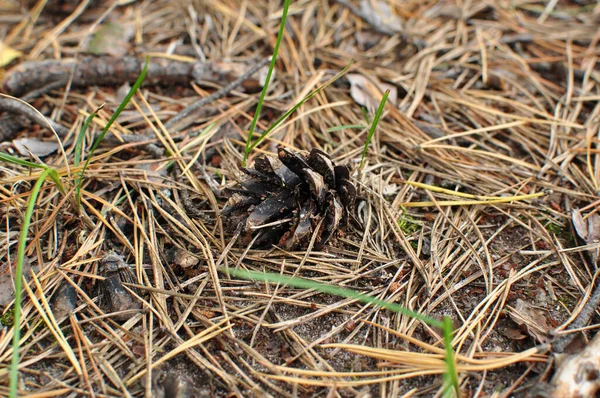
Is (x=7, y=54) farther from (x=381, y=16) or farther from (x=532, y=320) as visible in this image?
(x=532, y=320)

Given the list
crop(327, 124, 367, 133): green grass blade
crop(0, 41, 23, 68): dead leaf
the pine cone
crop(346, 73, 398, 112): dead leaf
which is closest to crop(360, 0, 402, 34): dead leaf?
crop(346, 73, 398, 112): dead leaf

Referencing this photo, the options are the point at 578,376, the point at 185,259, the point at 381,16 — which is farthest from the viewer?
the point at 381,16

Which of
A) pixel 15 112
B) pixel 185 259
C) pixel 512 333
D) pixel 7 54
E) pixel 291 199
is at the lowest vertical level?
pixel 512 333

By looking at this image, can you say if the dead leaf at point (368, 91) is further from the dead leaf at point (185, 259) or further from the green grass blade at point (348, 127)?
the dead leaf at point (185, 259)

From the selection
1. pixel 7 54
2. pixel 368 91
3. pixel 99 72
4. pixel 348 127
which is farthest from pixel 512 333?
pixel 7 54

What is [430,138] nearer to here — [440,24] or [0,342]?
[440,24]

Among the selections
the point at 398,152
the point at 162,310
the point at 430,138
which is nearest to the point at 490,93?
the point at 430,138
